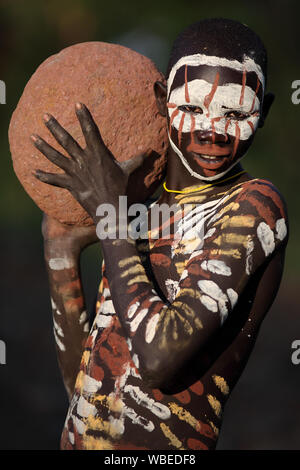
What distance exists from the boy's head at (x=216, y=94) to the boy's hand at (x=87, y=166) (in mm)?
246

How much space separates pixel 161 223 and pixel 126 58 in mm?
558

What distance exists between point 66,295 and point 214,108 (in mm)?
992

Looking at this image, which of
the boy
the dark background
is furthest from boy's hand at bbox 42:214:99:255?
the dark background

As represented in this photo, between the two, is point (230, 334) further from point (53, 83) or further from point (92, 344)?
point (53, 83)

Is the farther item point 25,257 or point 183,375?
point 25,257

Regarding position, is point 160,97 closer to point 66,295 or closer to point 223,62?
point 223,62

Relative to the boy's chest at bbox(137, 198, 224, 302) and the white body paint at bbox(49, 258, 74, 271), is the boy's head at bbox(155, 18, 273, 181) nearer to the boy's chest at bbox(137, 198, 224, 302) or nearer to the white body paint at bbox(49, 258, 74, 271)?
the boy's chest at bbox(137, 198, 224, 302)

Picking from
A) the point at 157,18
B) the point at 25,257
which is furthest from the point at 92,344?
the point at 157,18

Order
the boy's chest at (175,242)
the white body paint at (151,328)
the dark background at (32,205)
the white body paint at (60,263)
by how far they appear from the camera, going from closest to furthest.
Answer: the white body paint at (151,328) → the boy's chest at (175,242) → the white body paint at (60,263) → the dark background at (32,205)

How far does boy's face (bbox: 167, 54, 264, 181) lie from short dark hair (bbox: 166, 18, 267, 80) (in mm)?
23

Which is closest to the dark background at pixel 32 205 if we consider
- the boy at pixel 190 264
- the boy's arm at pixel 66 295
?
the boy's arm at pixel 66 295

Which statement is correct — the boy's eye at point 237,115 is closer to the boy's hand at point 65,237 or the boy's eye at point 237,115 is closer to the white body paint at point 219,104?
the white body paint at point 219,104

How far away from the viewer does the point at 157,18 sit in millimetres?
12773

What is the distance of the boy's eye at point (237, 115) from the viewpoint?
199 cm
